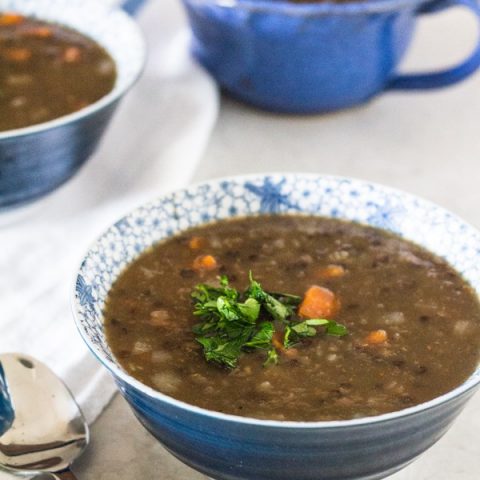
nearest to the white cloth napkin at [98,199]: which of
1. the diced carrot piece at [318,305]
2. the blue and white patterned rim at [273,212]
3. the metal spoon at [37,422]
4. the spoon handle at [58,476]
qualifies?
the metal spoon at [37,422]

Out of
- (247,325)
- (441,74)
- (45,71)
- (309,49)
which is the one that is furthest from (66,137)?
(441,74)

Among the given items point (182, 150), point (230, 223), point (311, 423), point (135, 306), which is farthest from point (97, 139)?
point (311, 423)

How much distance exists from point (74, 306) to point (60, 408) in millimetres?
286

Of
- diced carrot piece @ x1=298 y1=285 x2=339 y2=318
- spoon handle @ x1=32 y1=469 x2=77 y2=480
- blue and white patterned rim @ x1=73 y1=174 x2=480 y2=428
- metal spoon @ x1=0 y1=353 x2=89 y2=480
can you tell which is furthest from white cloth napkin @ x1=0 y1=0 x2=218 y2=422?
diced carrot piece @ x1=298 y1=285 x2=339 y2=318

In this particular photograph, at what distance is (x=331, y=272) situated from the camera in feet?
5.95

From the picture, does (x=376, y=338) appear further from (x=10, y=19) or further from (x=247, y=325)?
(x=10, y=19)

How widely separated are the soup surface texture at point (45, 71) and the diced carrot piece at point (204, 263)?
715mm

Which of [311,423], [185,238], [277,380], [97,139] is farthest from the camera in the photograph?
[97,139]

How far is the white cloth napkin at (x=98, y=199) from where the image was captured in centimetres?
200

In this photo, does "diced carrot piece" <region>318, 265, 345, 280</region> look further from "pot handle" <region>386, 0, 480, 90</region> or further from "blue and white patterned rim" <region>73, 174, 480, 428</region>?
"pot handle" <region>386, 0, 480, 90</region>

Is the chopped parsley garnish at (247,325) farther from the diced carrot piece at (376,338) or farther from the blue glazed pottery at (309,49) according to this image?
the blue glazed pottery at (309,49)

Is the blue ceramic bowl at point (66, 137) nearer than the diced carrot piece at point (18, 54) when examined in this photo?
Yes

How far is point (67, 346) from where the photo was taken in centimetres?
200

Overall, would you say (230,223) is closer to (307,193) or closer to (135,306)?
(307,193)
